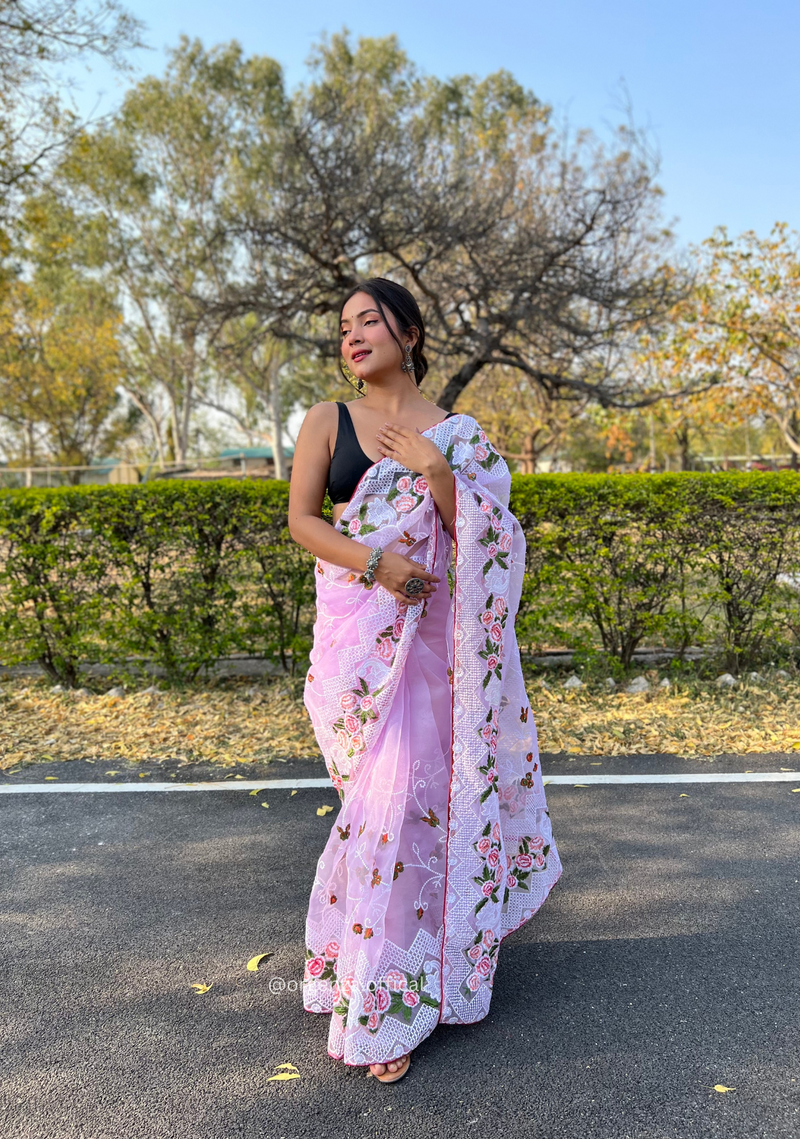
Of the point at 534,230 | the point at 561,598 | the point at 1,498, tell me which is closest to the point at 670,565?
the point at 561,598

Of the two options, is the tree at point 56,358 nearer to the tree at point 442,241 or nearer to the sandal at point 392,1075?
the tree at point 442,241

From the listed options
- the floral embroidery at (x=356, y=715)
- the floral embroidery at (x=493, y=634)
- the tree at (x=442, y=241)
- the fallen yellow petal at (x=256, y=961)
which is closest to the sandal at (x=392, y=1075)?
the fallen yellow petal at (x=256, y=961)

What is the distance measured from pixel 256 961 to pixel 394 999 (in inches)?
26.4

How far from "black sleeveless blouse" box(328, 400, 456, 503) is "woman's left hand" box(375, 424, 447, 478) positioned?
2.8 inches

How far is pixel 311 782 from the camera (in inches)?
171

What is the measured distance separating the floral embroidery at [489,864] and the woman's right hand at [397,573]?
726mm

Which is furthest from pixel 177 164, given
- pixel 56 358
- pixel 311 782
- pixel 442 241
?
pixel 311 782

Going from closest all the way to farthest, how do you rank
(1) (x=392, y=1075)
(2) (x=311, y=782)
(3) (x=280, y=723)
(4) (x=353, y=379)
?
(1) (x=392, y=1075) → (4) (x=353, y=379) → (2) (x=311, y=782) → (3) (x=280, y=723)

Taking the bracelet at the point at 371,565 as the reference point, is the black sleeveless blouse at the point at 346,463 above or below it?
above

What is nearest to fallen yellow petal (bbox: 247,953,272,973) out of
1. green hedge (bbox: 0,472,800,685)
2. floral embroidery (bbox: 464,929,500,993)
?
floral embroidery (bbox: 464,929,500,993)

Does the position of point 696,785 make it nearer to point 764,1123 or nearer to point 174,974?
point 764,1123

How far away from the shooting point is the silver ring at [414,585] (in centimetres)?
235

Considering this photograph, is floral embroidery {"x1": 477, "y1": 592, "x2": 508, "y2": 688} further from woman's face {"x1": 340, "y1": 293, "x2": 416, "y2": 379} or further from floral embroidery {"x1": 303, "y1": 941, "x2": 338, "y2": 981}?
floral embroidery {"x1": 303, "y1": 941, "x2": 338, "y2": 981}

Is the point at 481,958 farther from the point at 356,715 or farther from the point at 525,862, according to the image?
the point at 356,715
